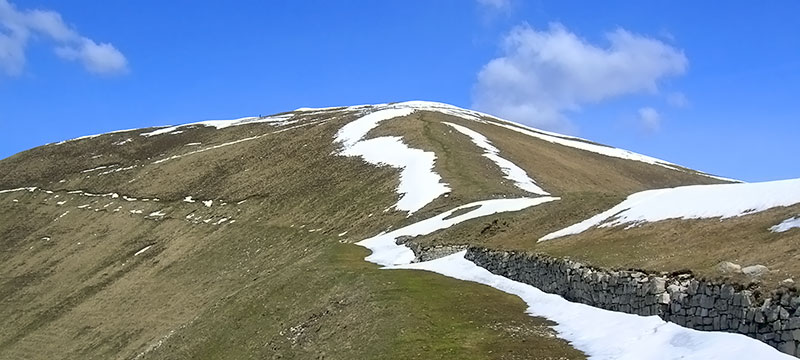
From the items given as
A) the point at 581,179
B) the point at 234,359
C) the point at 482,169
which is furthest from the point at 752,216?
the point at 581,179

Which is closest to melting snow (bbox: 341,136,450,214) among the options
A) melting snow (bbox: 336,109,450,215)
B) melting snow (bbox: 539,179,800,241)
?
melting snow (bbox: 336,109,450,215)

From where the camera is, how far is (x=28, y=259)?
276ft

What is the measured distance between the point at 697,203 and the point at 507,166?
148ft

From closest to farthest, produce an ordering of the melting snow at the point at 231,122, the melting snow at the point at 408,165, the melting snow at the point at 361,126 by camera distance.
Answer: the melting snow at the point at 408,165 → the melting snow at the point at 361,126 → the melting snow at the point at 231,122

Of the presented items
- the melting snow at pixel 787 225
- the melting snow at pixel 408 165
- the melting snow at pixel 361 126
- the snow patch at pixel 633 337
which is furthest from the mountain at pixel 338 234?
the melting snow at pixel 361 126

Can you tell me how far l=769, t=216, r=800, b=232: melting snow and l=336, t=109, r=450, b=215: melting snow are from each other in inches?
1502

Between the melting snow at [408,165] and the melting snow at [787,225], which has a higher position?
the melting snow at [408,165]

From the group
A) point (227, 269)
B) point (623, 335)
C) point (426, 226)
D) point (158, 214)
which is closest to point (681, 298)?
point (623, 335)

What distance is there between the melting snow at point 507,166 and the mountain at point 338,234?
21.2 inches

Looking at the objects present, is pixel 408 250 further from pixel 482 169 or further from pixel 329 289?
pixel 482 169

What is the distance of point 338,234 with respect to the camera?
6312cm

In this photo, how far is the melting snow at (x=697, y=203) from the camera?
27.3m

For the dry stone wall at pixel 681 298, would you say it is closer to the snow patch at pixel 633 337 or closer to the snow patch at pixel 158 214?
Result: the snow patch at pixel 633 337

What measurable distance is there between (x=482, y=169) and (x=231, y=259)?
26349 mm
